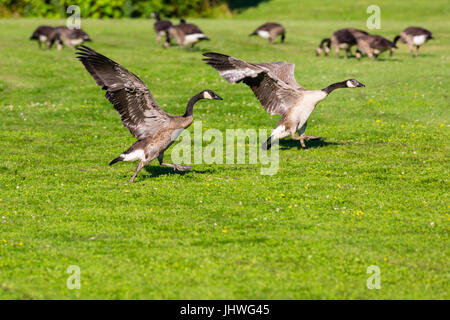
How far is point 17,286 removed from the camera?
846 centimetres

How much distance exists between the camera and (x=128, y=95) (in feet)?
42.9

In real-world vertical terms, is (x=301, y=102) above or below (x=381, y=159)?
above

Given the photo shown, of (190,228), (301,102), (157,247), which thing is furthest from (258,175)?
(157,247)

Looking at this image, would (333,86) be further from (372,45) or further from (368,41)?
(368,41)

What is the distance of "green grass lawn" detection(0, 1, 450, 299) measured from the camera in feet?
28.5

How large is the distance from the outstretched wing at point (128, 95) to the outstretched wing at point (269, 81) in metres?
1.89

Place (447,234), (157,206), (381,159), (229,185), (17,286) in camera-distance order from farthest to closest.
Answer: (381,159) → (229,185) → (157,206) → (447,234) → (17,286)

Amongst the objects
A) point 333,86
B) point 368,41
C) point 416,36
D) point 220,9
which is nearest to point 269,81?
point 333,86

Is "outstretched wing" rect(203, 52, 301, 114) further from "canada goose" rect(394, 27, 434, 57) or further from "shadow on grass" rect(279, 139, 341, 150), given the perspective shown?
"canada goose" rect(394, 27, 434, 57)

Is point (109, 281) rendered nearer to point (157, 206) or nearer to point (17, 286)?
point (17, 286)

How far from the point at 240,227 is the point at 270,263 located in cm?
158

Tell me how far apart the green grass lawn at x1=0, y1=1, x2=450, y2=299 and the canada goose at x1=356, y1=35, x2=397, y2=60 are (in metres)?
6.61

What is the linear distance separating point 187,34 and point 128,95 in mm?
21928

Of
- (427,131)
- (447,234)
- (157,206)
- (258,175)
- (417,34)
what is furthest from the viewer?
(417,34)
